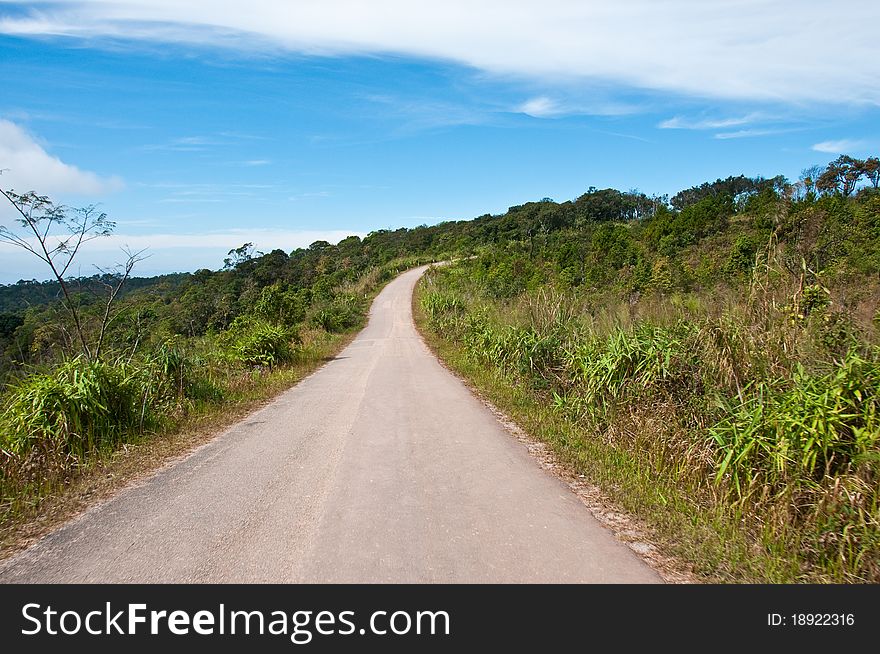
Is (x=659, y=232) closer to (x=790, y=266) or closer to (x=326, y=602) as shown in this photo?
(x=790, y=266)

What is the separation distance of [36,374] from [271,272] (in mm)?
42569

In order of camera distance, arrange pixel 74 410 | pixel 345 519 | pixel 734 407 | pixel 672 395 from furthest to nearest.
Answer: pixel 74 410, pixel 672 395, pixel 734 407, pixel 345 519

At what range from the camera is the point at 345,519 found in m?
4.45

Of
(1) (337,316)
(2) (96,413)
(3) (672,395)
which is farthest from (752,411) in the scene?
(1) (337,316)

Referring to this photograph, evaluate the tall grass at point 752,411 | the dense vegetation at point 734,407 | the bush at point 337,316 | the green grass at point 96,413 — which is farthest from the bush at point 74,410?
the bush at point 337,316

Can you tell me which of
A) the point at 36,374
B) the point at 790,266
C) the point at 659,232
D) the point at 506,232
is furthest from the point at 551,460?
the point at 506,232

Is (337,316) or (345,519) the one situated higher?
(337,316)

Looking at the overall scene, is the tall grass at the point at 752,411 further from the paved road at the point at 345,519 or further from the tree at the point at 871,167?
the tree at the point at 871,167

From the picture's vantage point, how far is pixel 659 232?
106ft

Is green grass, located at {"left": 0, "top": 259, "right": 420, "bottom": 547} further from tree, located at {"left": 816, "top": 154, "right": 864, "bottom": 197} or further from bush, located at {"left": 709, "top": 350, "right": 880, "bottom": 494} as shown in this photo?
tree, located at {"left": 816, "top": 154, "right": 864, "bottom": 197}

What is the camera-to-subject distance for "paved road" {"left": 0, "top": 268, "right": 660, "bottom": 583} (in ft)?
11.9

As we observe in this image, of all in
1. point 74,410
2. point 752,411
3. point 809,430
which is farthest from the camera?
point 74,410

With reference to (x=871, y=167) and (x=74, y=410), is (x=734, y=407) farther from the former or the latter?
(x=871, y=167)

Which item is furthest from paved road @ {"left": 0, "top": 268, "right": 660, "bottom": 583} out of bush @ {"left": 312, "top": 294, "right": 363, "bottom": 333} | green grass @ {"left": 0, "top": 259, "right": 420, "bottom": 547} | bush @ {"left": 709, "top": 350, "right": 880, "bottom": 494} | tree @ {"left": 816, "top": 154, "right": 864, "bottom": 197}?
tree @ {"left": 816, "top": 154, "right": 864, "bottom": 197}
